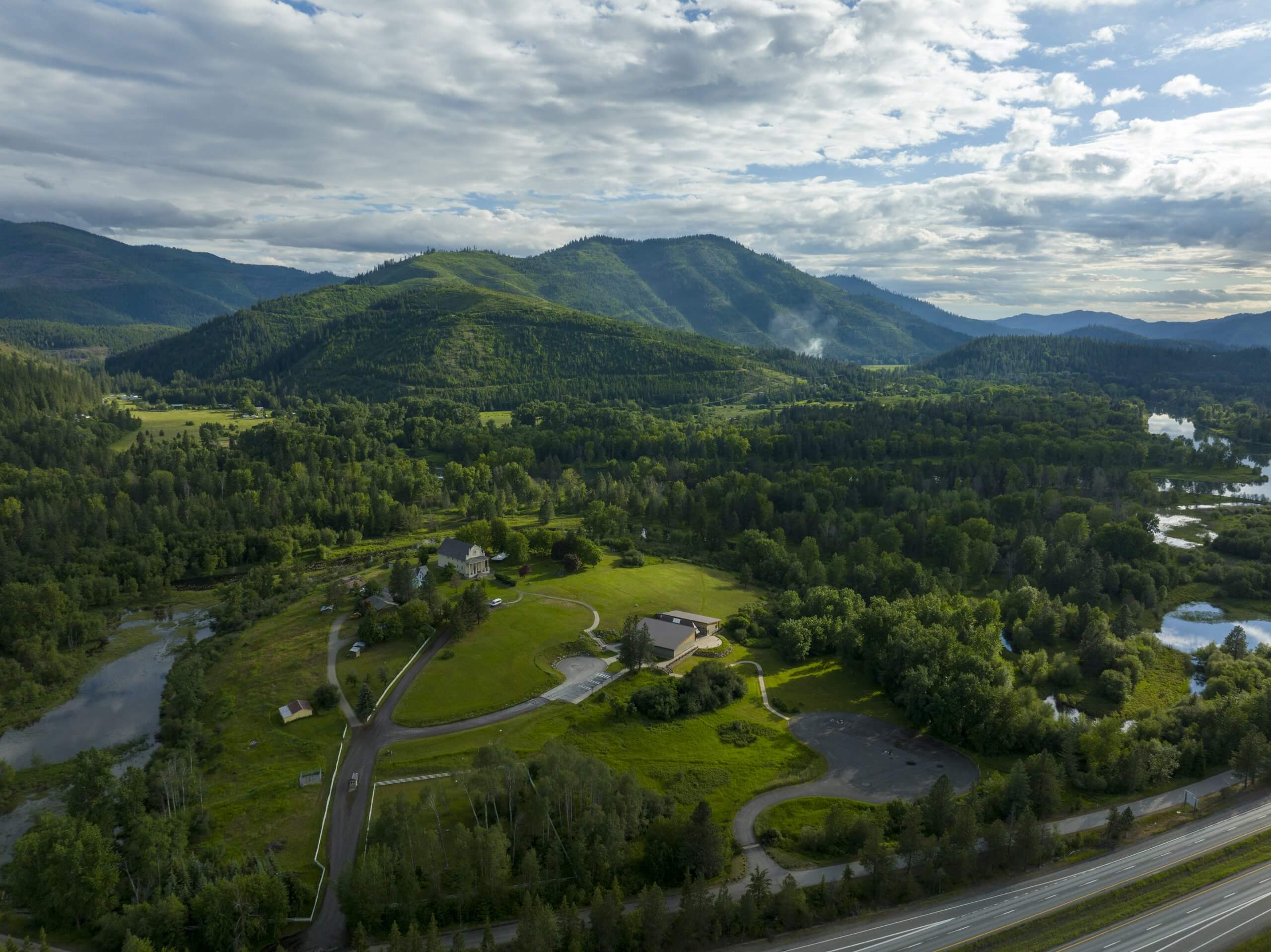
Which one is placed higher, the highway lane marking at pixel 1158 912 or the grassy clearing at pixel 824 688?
the grassy clearing at pixel 824 688

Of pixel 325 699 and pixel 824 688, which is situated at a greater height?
pixel 325 699

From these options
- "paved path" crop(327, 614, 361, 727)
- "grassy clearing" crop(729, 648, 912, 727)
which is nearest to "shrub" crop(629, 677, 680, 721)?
"grassy clearing" crop(729, 648, 912, 727)

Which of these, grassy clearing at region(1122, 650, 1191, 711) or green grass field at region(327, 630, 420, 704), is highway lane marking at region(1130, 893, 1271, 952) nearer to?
grassy clearing at region(1122, 650, 1191, 711)

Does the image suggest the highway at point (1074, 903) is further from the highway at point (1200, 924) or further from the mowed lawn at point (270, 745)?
the mowed lawn at point (270, 745)

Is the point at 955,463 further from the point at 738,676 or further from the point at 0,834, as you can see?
the point at 0,834

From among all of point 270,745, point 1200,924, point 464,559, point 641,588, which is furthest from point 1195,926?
point 464,559

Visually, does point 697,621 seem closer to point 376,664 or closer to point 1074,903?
point 376,664

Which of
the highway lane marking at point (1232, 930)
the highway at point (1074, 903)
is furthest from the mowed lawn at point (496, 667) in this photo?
the highway lane marking at point (1232, 930)
